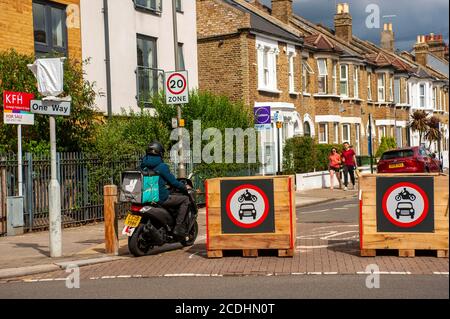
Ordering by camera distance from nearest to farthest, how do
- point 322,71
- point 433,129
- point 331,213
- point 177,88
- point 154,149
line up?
point 154,149 → point 177,88 → point 331,213 → point 322,71 → point 433,129

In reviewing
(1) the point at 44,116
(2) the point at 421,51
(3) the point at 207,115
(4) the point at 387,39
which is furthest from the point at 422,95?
(1) the point at 44,116

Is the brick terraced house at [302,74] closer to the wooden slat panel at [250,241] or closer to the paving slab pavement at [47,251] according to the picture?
the paving slab pavement at [47,251]

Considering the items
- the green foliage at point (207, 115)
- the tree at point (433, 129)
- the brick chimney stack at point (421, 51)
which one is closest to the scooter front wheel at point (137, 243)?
the green foliage at point (207, 115)

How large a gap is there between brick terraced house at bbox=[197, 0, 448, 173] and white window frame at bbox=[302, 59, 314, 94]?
0.17 ft

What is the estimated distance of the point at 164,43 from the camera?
26000mm

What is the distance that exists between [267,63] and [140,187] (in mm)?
22584

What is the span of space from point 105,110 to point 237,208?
12892 mm

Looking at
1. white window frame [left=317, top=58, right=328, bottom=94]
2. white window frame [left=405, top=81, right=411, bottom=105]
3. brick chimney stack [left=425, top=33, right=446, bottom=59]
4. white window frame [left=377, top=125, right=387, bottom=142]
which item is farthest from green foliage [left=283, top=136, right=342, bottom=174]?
brick chimney stack [left=425, top=33, right=446, bottom=59]

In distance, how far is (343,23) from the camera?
48.6 m

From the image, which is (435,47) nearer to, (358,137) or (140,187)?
(358,137)

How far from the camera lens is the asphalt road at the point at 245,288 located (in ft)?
25.4

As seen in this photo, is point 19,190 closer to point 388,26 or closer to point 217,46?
point 217,46

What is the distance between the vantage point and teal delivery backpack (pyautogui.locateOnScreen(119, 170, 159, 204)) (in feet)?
36.5
